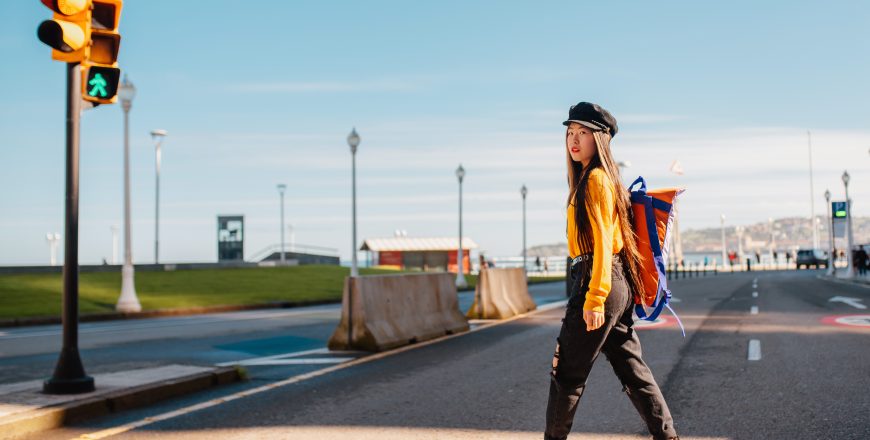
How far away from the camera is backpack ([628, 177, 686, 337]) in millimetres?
4527

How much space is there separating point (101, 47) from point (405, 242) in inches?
3043

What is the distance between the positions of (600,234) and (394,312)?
27.3ft

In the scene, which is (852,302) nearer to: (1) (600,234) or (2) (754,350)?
(2) (754,350)

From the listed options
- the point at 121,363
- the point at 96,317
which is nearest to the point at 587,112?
the point at 121,363

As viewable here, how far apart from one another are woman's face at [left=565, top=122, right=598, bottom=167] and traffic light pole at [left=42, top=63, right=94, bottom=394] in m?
5.11

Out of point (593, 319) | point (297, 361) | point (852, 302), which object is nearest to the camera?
point (593, 319)

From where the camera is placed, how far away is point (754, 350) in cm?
1092

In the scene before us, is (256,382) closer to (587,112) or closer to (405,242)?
(587,112)

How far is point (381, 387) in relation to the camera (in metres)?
8.41

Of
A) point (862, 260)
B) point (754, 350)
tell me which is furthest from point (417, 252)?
point (754, 350)

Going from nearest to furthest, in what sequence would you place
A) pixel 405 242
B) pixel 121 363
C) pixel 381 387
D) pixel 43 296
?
pixel 381 387
pixel 121 363
pixel 43 296
pixel 405 242

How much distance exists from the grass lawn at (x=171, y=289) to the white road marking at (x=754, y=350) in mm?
14580

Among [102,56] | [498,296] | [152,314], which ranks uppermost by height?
[102,56]

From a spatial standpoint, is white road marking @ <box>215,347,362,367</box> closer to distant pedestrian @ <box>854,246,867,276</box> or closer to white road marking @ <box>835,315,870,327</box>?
white road marking @ <box>835,315,870,327</box>
